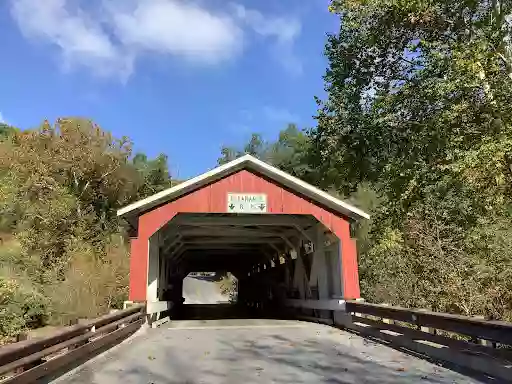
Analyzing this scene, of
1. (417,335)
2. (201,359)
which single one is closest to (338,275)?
(417,335)

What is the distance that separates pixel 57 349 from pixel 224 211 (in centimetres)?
638

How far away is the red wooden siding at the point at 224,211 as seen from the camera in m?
10.8

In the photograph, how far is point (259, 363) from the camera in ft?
20.3

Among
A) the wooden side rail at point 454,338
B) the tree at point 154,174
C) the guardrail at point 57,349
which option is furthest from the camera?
the tree at point 154,174

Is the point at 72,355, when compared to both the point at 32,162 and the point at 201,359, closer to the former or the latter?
the point at 201,359

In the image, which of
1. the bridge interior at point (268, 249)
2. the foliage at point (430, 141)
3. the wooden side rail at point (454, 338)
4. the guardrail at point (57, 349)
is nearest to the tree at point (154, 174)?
the bridge interior at point (268, 249)

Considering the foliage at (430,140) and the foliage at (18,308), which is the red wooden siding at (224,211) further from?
the foliage at (18,308)

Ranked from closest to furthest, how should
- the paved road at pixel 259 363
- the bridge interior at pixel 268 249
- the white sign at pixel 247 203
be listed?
the paved road at pixel 259 363 → the white sign at pixel 247 203 → the bridge interior at pixel 268 249

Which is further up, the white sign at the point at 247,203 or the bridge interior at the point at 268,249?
the white sign at the point at 247,203

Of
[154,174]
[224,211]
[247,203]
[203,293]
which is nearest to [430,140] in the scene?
[247,203]

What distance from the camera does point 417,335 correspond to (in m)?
6.69

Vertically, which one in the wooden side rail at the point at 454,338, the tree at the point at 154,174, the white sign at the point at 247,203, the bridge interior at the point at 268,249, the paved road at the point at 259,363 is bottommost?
the paved road at the point at 259,363

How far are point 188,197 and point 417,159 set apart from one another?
24.9ft

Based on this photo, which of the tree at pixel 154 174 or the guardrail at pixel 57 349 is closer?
the guardrail at pixel 57 349
